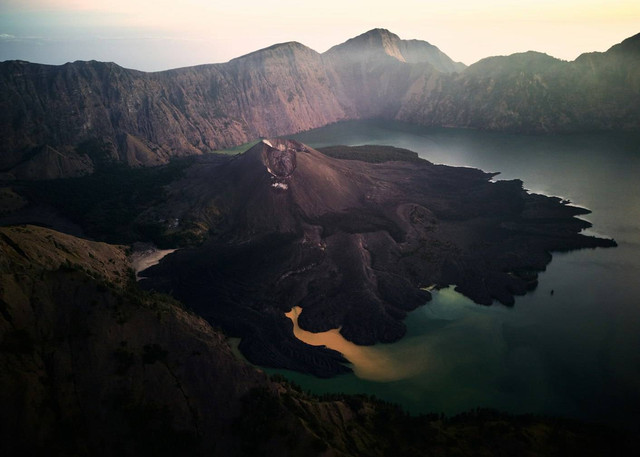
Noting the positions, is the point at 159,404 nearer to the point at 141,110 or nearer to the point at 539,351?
the point at 539,351

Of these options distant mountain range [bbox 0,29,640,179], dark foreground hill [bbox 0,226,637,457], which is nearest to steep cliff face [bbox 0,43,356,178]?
distant mountain range [bbox 0,29,640,179]

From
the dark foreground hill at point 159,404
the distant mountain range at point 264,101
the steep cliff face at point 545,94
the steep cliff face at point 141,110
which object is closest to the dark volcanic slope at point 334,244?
the dark foreground hill at point 159,404

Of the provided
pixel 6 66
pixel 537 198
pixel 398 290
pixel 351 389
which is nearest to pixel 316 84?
Answer: pixel 6 66

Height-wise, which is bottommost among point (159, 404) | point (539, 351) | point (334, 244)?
point (539, 351)

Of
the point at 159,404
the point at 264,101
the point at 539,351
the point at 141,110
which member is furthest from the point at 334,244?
the point at 264,101

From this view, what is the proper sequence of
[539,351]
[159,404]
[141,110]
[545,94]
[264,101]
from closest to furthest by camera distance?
1. [159,404]
2. [539,351]
3. [141,110]
4. [545,94]
5. [264,101]

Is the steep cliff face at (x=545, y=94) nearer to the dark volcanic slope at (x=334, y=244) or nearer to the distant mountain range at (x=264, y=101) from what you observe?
the distant mountain range at (x=264, y=101)
